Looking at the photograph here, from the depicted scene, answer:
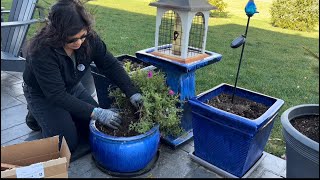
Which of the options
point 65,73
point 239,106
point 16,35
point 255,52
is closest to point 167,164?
point 239,106

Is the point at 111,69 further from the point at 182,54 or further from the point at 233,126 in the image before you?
the point at 233,126

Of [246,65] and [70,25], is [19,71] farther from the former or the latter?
[246,65]

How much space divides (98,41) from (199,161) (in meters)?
1.21

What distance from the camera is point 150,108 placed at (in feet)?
7.27

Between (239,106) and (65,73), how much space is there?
1295 mm

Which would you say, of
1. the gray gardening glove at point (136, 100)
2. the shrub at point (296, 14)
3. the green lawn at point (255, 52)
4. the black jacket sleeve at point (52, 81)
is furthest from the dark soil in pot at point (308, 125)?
the shrub at point (296, 14)

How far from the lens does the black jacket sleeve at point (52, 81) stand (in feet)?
6.86

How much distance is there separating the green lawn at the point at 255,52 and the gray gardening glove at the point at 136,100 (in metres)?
1.01

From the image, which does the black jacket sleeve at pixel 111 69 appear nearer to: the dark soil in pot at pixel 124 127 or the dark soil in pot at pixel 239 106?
the dark soil in pot at pixel 124 127

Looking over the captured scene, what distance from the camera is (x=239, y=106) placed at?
7.57 feet

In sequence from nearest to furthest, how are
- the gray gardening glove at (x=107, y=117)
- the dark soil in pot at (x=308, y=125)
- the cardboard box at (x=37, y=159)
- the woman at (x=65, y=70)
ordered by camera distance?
the cardboard box at (x=37, y=159) < the dark soil in pot at (x=308, y=125) < the woman at (x=65, y=70) < the gray gardening glove at (x=107, y=117)

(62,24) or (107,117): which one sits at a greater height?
(62,24)

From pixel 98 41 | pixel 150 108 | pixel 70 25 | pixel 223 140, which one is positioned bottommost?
pixel 223 140

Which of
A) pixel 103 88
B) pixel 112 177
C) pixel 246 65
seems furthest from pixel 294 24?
pixel 112 177
